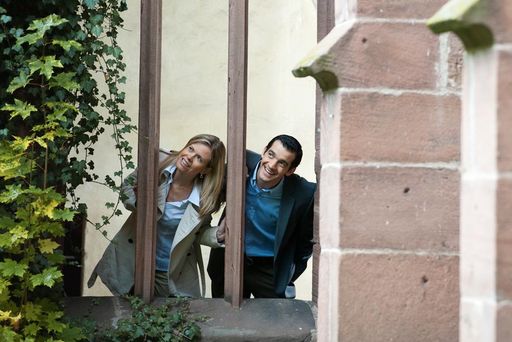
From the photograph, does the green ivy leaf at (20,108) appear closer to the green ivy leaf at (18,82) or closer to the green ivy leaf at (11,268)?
the green ivy leaf at (18,82)

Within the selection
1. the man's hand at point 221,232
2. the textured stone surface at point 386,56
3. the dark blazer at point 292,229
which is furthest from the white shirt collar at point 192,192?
the textured stone surface at point 386,56

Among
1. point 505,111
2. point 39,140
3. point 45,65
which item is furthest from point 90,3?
point 505,111

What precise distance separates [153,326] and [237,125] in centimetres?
94

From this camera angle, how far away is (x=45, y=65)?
507 cm

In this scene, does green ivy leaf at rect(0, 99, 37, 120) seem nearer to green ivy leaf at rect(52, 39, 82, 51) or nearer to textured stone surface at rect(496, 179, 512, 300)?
green ivy leaf at rect(52, 39, 82, 51)

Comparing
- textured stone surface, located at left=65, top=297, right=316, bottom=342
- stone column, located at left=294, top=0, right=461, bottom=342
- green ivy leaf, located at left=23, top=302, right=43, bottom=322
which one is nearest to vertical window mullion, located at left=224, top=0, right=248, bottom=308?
textured stone surface, located at left=65, top=297, right=316, bottom=342

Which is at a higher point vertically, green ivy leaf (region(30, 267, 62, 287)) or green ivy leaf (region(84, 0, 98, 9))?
green ivy leaf (region(84, 0, 98, 9))

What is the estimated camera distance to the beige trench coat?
19.1ft

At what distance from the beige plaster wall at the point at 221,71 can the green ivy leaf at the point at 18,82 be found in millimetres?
3486

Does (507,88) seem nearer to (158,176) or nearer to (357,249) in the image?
(357,249)

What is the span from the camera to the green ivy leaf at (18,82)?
5047 millimetres

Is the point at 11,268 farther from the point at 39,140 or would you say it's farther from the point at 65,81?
the point at 65,81

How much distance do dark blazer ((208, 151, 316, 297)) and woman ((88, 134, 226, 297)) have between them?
199mm

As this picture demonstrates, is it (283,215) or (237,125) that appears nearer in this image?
(237,125)
